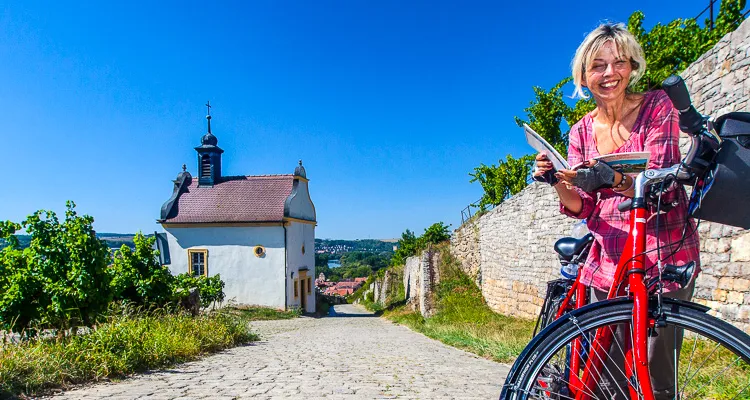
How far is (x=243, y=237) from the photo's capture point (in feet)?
72.3

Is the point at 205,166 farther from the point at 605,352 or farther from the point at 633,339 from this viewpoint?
the point at 633,339

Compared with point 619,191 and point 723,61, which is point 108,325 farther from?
point 723,61

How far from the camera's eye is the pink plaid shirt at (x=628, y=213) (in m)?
1.72

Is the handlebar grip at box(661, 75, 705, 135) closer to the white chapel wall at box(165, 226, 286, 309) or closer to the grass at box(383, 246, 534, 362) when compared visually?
the grass at box(383, 246, 534, 362)

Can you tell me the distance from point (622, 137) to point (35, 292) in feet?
20.8

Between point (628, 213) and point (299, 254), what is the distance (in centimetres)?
2228

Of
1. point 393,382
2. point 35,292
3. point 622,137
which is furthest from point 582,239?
point 35,292

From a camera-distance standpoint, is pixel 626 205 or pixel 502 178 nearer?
pixel 626 205

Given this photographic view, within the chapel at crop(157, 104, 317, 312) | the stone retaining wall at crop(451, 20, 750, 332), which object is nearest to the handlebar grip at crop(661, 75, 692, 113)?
the stone retaining wall at crop(451, 20, 750, 332)

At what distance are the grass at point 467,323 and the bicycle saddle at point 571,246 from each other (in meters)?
3.67

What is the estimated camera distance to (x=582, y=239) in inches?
89.5

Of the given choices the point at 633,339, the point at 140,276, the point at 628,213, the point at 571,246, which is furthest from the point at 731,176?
the point at 140,276

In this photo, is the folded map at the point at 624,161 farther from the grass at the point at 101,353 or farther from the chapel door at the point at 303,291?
the chapel door at the point at 303,291

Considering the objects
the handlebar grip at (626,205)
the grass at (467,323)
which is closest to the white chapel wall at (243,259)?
the grass at (467,323)
